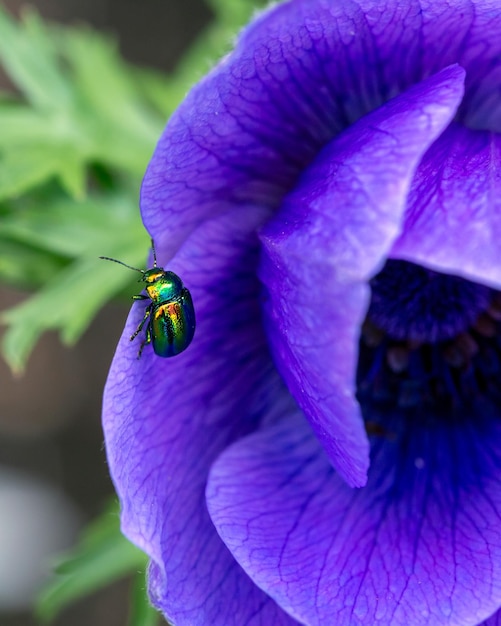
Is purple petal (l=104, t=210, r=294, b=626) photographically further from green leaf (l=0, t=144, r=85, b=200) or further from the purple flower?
green leaf (l=0, t=144, r=85, b=200)

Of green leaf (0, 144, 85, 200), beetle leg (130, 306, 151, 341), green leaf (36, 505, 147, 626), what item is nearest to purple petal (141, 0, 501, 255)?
beetle leg (130, 306, 151, 341)

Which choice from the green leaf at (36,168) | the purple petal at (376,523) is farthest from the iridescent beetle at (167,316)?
the green leaf at (36,168)

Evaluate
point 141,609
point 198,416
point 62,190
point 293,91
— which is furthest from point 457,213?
point 62,190

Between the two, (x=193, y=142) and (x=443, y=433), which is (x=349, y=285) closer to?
(x=193, y=142)

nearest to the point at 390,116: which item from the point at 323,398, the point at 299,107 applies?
the point at 299,107

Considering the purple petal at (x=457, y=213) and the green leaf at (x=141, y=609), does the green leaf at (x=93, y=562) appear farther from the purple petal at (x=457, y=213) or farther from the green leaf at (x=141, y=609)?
the purple petal at (x=457, y=213)

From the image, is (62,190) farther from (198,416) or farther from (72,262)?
(198,416)
